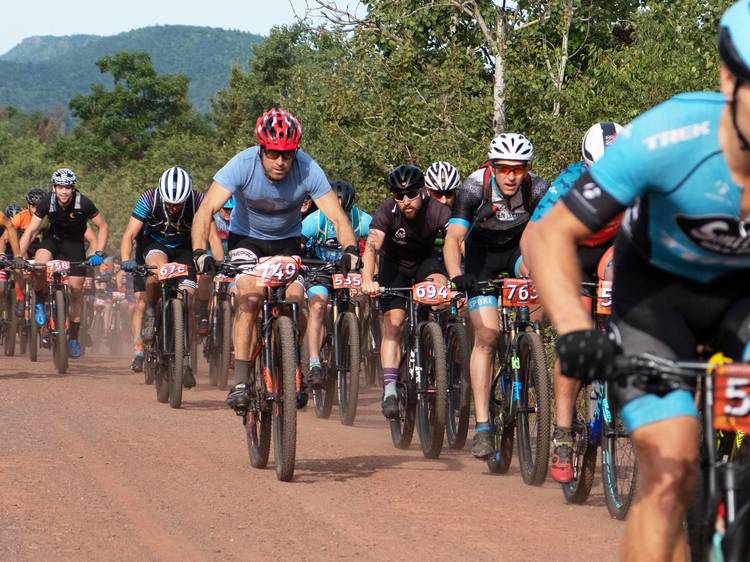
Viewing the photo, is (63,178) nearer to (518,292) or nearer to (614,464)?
(518,292)

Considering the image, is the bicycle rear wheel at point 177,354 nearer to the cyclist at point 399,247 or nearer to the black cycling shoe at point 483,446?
the cyclist at point 399,247

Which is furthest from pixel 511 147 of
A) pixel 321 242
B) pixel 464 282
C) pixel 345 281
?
pixel 321 242

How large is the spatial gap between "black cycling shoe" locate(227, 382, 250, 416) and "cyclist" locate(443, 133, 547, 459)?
1.44 meters

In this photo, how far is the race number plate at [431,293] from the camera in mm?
10336

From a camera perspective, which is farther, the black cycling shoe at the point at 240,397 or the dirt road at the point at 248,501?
the black cycling shoe at the point at 240,397

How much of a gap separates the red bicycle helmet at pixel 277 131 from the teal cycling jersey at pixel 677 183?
220 inches

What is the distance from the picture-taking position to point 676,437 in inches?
149

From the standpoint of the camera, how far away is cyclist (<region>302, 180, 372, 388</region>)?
41.8 ft

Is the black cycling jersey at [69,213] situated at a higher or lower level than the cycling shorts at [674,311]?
higher

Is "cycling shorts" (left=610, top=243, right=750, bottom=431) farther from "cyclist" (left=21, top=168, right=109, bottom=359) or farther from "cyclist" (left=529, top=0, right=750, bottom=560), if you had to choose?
"cyclist" (left=21, top=168, right=109, bottom=359)

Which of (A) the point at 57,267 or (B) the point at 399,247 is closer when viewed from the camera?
(B) the point at 399,247

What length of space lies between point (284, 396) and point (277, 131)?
1826mm

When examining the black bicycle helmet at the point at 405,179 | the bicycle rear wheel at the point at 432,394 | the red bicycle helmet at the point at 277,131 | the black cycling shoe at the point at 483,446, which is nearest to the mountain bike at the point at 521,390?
the black cycling shoe at the point at 483,446

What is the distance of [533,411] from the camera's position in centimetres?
884
